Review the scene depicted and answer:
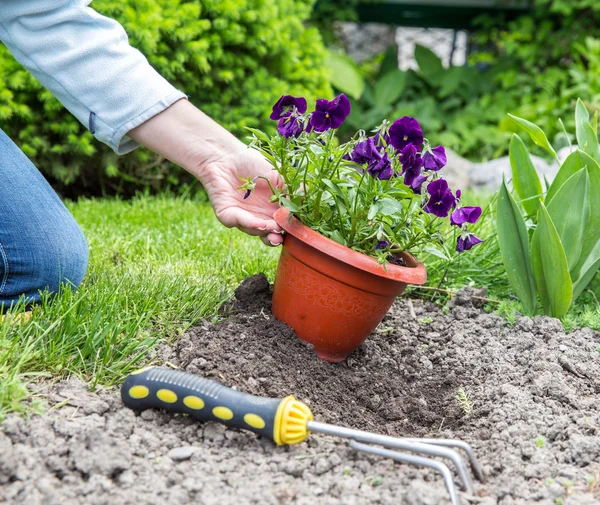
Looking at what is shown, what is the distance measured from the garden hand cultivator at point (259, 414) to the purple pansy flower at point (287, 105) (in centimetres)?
75

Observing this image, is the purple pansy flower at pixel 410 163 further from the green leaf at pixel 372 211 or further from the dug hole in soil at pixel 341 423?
the dug hole in soil at pixel 341 423

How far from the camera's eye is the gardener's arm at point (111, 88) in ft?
6.37

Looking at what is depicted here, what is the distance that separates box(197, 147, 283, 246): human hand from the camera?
201 cm

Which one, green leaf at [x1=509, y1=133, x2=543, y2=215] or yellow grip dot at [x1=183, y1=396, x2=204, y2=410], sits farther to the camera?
green leaf at [x1=509, y1=133, x2=543, y2=215]

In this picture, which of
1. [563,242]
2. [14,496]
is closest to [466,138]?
[563,242]

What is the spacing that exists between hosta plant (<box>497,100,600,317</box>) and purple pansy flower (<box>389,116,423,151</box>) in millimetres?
509

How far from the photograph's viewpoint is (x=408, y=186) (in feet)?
6.00

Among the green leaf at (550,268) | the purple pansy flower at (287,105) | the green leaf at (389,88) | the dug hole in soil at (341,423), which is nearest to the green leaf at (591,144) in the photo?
A: the green leaf at (550,268)

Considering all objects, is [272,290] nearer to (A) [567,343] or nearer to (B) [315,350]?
(B) [315,350]

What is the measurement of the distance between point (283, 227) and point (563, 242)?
95 cm

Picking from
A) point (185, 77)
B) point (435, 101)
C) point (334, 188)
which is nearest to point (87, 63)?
point (334, 188)

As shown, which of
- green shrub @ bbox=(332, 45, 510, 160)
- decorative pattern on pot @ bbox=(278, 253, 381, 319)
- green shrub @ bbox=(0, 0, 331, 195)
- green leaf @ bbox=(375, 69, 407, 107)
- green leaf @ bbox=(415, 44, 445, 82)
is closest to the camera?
decorative pattern on pot @ bbox=(278, 253, 381, 319)

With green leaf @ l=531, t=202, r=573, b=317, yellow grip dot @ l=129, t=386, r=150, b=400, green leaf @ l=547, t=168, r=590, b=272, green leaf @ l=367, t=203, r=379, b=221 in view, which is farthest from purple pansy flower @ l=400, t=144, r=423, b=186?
yellow grip dot @ l=129, t=386, r=150, b=400

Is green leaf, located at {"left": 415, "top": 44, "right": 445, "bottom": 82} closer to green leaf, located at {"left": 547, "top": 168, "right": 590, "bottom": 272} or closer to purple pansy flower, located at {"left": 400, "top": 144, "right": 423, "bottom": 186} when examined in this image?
green leaf, located at {"left": 547, "top": 168, "right": 590, "bottom": 272}
